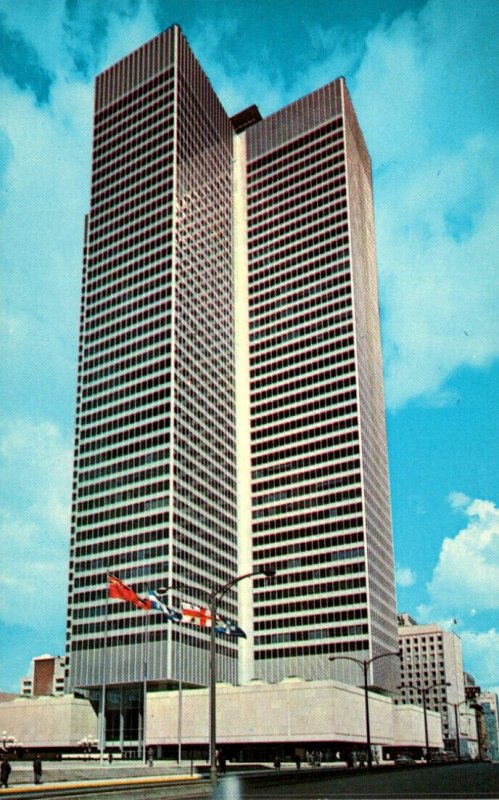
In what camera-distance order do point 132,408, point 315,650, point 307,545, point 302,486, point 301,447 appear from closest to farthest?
point 132,408, point 315,650, point 307,545, point 302,486, point 301,447

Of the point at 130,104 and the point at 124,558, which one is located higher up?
the point at 130,104

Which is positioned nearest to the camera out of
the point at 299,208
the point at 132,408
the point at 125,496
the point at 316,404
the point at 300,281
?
the point at 125,496

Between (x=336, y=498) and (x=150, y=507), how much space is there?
127ft

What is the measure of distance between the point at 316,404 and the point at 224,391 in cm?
1916

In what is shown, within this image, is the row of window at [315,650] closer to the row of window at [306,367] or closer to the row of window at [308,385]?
the row of window at [308,385]

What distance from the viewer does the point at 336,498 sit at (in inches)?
6417

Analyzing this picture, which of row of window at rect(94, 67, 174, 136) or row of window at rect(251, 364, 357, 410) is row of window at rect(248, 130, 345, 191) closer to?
row of window at rect(94, 67, 174, 136)

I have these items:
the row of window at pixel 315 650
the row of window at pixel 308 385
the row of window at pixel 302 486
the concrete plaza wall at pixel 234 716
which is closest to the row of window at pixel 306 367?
the row of window at pixel 308 385

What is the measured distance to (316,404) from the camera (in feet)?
560

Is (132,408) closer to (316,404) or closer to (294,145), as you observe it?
(316,404)

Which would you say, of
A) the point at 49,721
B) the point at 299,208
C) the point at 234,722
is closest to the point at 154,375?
the point at 299,208

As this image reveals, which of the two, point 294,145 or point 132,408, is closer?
point 132,408

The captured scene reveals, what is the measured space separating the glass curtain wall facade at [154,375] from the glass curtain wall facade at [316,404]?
7.49m

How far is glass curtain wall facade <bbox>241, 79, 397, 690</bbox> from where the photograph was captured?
158 metres
